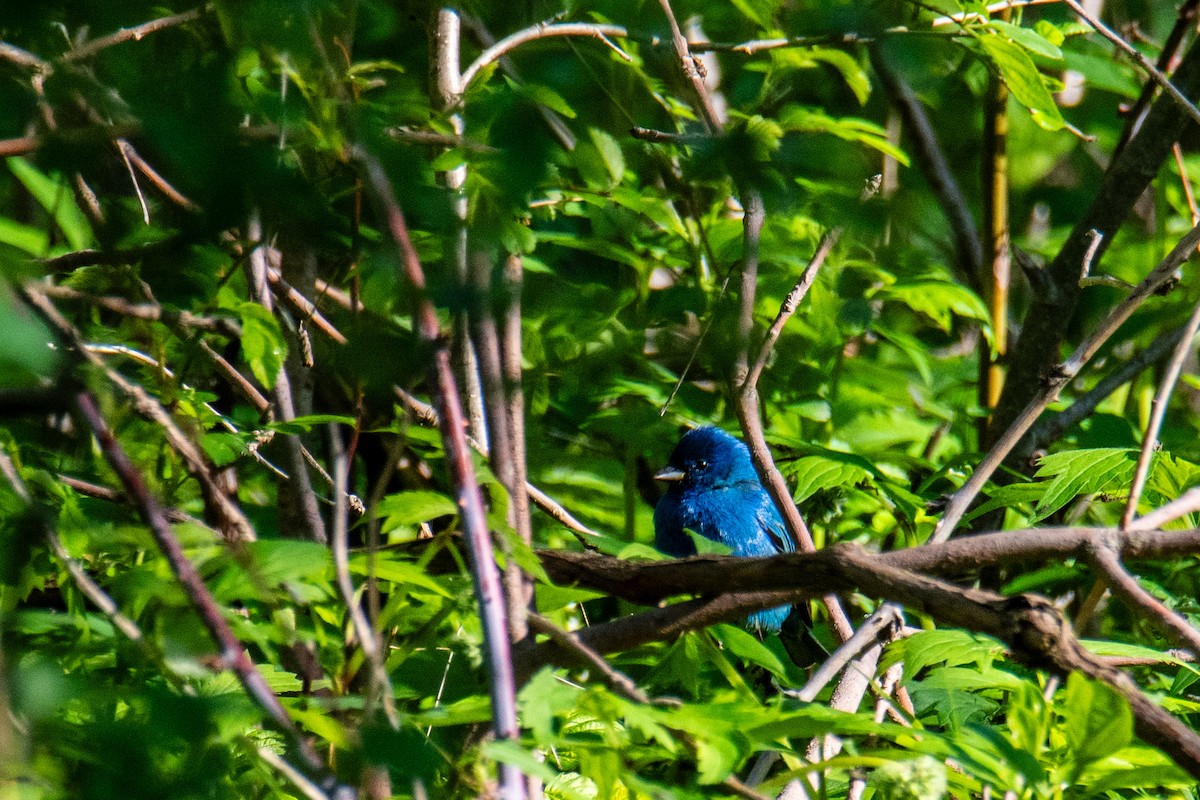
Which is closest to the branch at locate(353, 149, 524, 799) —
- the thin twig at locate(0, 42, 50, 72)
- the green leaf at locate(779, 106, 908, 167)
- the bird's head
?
the thin twig at locate(0, 42, 50, 72)

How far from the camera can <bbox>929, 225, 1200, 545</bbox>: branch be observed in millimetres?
2121

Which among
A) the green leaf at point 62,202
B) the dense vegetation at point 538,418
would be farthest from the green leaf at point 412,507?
the green leaf at point 62,202

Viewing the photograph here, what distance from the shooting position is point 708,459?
5.04m

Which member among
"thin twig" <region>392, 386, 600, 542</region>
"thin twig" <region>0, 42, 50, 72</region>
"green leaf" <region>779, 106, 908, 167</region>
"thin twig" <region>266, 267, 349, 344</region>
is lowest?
"thin twig" <region>392, 386, 600, 542</region>

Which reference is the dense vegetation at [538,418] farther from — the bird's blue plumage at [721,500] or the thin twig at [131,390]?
the bird's blue plumage at [721,500]

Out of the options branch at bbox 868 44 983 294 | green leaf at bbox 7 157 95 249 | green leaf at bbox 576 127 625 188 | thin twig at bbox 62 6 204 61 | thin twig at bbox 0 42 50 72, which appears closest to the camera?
thin twig at bbox 62 6 204 61

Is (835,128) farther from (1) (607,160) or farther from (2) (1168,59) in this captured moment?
(2) (1168,59)

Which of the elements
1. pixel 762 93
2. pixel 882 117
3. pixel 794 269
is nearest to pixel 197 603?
pixel 762 93

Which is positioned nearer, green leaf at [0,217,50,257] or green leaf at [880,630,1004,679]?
green leaf at [880,630,1004,679]

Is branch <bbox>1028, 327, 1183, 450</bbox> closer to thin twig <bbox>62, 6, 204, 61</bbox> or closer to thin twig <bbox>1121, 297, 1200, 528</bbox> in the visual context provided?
thin twig <bbox>1121, 297, 1200, 528</bbox>

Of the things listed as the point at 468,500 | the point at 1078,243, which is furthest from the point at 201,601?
the point at 1078,243

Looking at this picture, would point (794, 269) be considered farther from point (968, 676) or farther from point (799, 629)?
point (968, 676)

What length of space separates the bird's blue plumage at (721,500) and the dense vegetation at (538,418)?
2.44 feet

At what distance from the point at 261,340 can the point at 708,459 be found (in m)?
3.05
